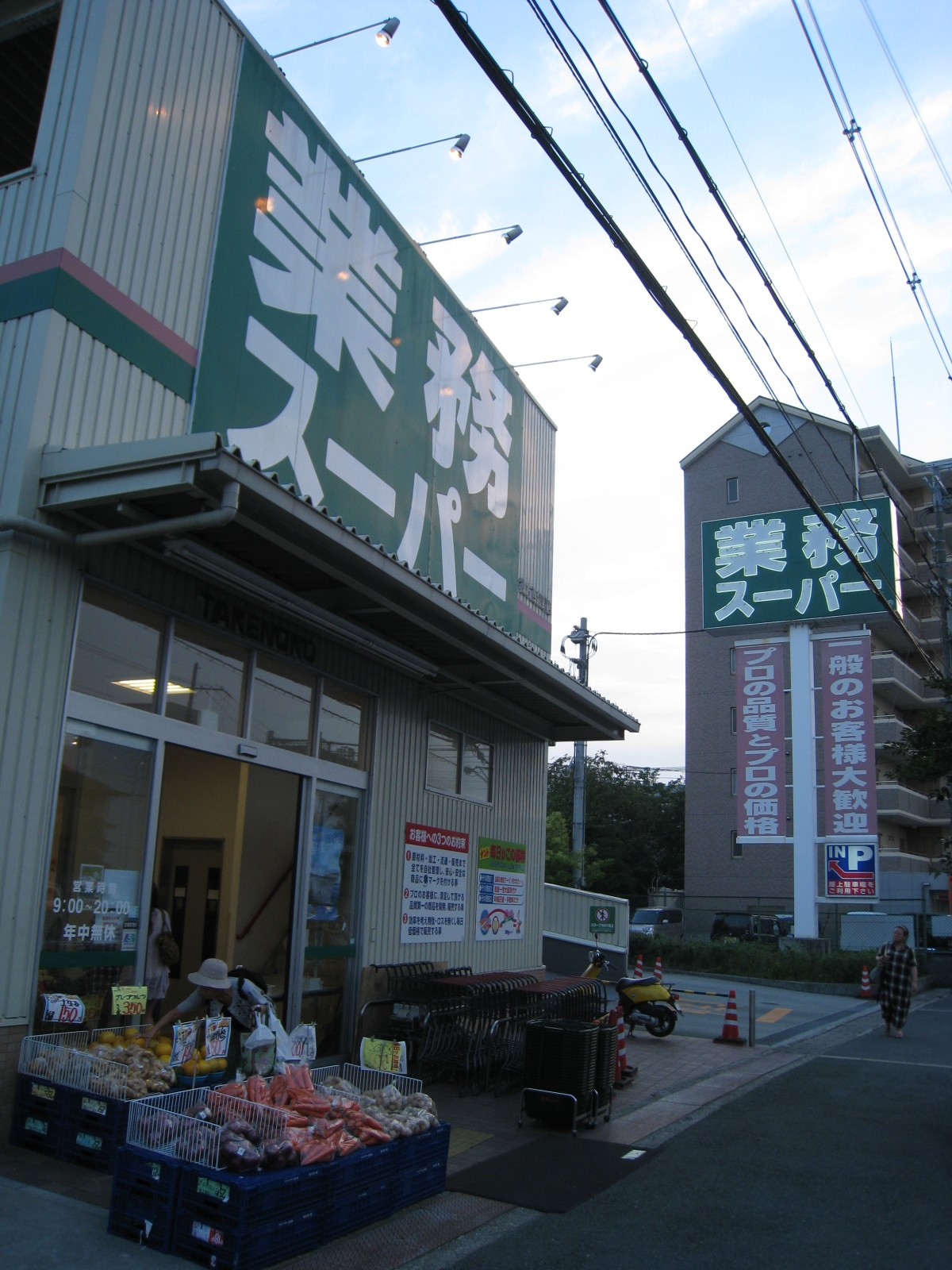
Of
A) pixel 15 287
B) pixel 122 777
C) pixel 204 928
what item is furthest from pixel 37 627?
pixel 204 928

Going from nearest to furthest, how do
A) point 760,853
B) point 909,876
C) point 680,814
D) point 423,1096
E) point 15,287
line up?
point 423,1096
point 15,287
point 909,876
point 760,853
point 680,814

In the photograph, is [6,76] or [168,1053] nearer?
[168,1053]

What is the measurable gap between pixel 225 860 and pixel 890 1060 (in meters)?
9.00

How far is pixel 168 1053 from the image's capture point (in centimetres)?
755

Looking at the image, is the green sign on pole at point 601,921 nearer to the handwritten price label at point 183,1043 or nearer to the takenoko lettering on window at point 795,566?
the takenoko lettering on window at point 795,566

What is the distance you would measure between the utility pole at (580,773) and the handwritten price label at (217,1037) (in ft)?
64.7

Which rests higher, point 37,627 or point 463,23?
point 463,23

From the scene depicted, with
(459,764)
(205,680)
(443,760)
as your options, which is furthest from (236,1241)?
(459,764)

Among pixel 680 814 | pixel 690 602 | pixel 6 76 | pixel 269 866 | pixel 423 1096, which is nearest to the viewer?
pixel 423 1096

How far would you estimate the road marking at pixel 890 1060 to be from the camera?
13188 mm

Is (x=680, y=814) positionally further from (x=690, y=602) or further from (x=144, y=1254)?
(x=144, y=1254)

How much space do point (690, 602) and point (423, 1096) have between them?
1647 inches

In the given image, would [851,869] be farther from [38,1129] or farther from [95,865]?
[38,1129]

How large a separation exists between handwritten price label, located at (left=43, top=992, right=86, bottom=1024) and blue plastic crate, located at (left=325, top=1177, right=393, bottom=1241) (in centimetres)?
258
